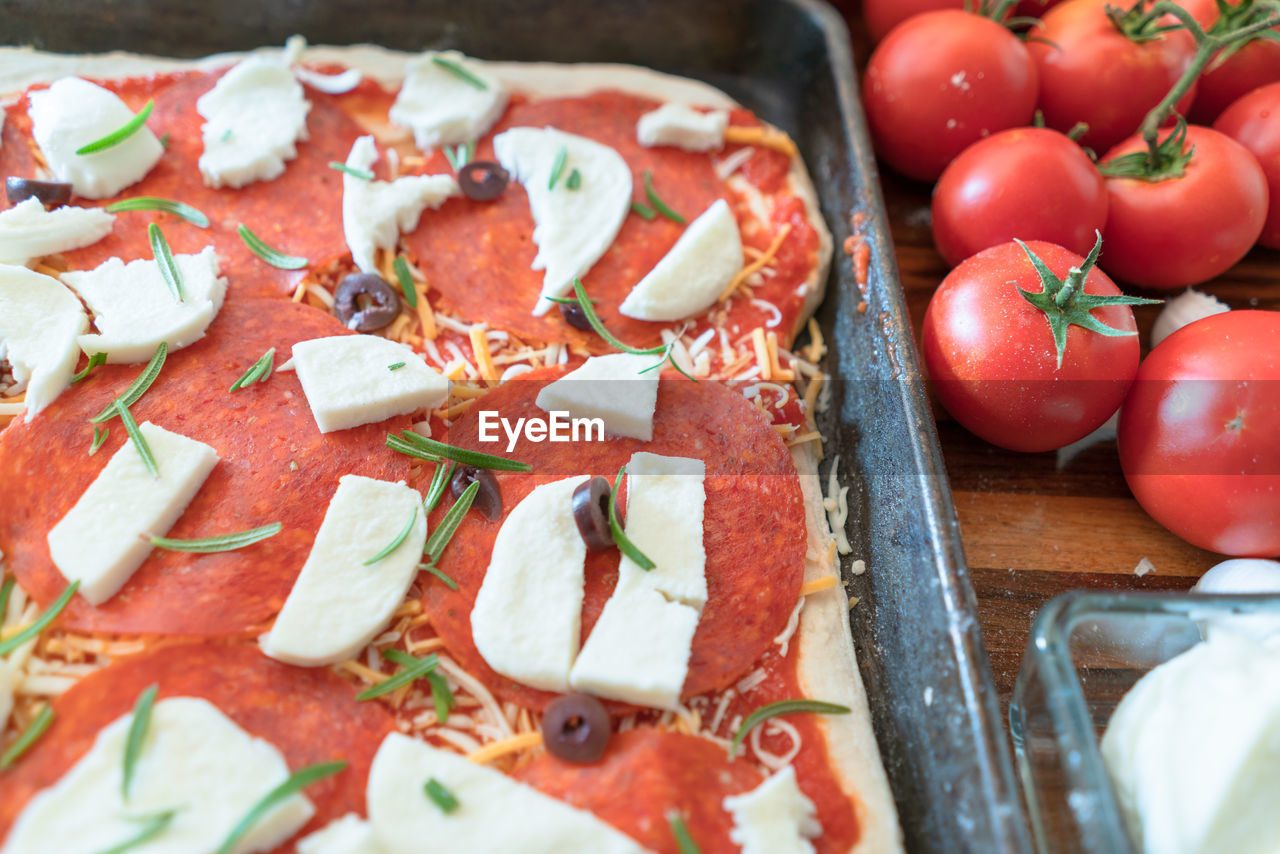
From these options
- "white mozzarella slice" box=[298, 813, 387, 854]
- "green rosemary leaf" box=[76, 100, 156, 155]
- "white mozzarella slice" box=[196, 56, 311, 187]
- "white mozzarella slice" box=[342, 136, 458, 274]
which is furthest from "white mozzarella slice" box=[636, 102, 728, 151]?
"white mozzarella slice" box=[298, 813, 387, 854]

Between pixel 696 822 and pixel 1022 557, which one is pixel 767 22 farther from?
pixel 696 822

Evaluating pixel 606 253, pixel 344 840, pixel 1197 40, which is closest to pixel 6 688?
pixel 344 840

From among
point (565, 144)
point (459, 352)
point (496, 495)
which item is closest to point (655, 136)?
point (565, 144)

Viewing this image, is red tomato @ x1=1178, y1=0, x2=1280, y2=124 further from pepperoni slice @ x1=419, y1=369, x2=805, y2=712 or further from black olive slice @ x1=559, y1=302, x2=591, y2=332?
black olive slice @ x1=559, y1=302, x2=591, y2=332

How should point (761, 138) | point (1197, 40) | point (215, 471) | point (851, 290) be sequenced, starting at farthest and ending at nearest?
point (761, 138) → point (851, 290) → point (1197, 40) → point (215, 471)

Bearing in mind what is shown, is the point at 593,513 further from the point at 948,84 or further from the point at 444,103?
the point at 948,84

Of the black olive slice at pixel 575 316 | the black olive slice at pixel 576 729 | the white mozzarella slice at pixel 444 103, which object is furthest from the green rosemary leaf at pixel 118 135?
the black olive slice at pixel 576 729

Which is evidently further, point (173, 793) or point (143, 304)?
point (143, 304)
